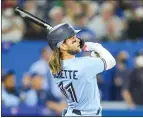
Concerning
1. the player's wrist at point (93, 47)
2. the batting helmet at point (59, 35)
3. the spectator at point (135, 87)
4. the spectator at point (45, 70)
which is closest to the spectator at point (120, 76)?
the spectator at point (135, 87)

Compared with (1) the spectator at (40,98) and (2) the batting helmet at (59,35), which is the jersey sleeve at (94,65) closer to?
(2) the batting helmet at (59,35)

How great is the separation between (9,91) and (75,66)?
16.3 feet

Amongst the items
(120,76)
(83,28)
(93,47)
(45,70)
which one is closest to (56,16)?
(83,28)

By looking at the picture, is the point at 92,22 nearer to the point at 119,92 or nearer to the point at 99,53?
the point at 119,92

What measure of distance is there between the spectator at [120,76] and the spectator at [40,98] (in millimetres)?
1108

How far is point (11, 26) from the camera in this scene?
12008 mm

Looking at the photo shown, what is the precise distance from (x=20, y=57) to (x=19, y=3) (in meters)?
1.88

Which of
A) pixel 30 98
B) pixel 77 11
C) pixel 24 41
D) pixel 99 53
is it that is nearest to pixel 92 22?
pixel 77 11

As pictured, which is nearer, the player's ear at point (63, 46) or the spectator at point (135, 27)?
the player's ear at point (63, 46)

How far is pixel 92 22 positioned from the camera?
39.4ft

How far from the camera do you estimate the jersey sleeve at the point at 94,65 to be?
19.7ft

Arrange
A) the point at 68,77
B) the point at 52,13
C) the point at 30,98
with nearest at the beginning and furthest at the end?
1. the point at 68,77
2. the point at 30,98
3. the point at 52,13

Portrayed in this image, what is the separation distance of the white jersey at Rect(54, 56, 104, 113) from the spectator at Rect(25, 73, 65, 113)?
174 inches

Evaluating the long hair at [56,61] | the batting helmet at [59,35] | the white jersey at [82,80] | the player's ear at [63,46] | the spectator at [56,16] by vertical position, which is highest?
the spectator at [56,16]
